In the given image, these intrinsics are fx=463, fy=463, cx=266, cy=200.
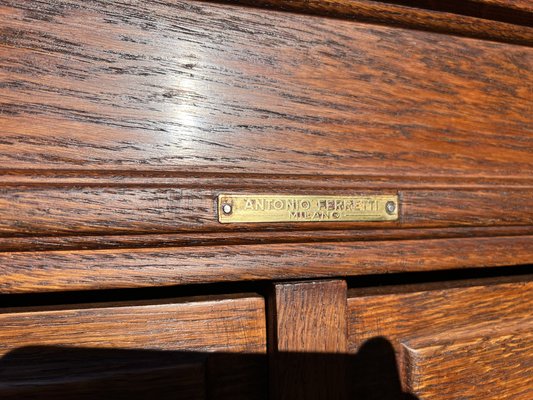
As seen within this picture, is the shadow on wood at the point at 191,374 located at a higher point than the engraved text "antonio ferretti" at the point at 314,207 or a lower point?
lower

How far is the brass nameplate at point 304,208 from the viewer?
0.46m

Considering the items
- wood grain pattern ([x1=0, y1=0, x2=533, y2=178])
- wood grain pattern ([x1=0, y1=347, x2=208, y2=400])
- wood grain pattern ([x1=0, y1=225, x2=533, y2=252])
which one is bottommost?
wood grain pattern ([x1=0, y1=347, x2=208, y2=400])

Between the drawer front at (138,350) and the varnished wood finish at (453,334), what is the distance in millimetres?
123

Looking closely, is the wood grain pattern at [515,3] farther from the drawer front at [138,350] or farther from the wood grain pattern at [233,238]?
the drawer front at [138,350]

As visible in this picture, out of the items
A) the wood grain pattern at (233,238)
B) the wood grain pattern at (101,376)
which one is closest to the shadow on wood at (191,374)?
the wood grain pattern at (101,376)

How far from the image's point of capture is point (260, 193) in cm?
47

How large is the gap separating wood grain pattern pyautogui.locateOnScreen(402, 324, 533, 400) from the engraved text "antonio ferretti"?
16 cm

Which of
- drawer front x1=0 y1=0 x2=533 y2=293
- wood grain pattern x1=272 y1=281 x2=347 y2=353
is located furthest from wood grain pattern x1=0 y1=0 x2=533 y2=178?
wood grain pattern x1=272 y1=281 x2=347 y2=353

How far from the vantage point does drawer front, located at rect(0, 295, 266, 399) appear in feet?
1.40

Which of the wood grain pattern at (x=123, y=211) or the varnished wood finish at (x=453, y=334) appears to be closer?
the wood grain pattern at (x=123, y=211)

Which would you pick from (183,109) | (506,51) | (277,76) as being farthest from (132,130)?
(506,51)

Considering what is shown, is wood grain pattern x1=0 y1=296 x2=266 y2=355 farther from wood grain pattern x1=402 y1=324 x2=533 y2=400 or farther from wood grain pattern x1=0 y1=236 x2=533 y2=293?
wood grain pattern x1=402 y1=324 x2=533 y2=400

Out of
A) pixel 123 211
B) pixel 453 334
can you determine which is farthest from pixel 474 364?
pixel 123 211

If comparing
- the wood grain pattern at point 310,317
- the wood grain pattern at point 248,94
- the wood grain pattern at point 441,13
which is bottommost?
the wood grain pattern at point 310,317
